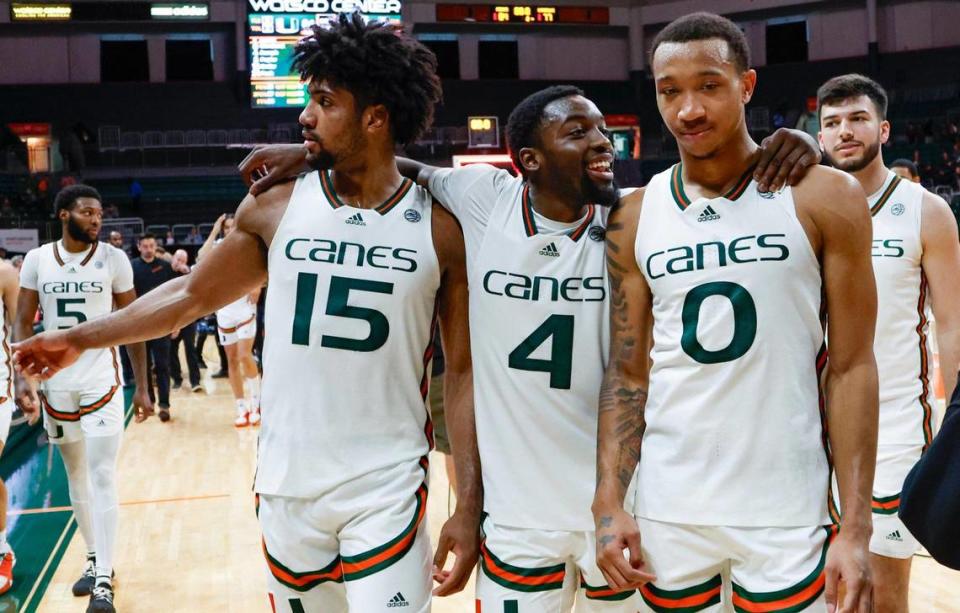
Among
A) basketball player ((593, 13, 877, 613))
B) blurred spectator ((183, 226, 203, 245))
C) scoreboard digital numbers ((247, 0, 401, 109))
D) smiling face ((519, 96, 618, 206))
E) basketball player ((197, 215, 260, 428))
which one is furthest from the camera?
blurred spectator ((183, 226, 203, 245))

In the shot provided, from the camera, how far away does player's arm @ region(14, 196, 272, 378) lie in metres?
2.71

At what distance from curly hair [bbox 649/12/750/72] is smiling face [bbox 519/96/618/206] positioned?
0.39 m

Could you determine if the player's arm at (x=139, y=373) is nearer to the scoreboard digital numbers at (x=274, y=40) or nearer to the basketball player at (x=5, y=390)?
the basketball player at (x=5, y=390)

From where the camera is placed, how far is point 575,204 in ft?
8.52

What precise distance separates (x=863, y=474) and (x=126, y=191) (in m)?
23.1

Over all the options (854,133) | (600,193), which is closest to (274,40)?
(854,133)

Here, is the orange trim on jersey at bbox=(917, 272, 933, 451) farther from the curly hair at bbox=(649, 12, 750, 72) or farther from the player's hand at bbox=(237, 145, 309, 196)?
the player's hand at bbox=(237, 145, 309, 196)

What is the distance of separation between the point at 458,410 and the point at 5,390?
3.51 m

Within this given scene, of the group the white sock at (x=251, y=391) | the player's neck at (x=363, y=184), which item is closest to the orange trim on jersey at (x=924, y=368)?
the player's neck at (x=363, y=184)

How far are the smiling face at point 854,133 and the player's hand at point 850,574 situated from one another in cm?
189

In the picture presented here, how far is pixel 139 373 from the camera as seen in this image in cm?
527

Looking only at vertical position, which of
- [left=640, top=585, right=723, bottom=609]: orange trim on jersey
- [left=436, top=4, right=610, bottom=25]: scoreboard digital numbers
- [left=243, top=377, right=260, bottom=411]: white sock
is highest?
[left=436, top=4, right=610, bottom=25]: scoreboard digital numbers

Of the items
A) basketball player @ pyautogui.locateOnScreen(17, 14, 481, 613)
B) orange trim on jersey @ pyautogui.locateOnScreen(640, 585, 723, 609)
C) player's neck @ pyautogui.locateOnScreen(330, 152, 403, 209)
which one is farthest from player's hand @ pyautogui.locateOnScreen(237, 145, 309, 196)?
orange trim on jersey @ pyautogui.locateOnScreen(640, 585, 723, 609)

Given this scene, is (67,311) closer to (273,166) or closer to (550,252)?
(273,166)
